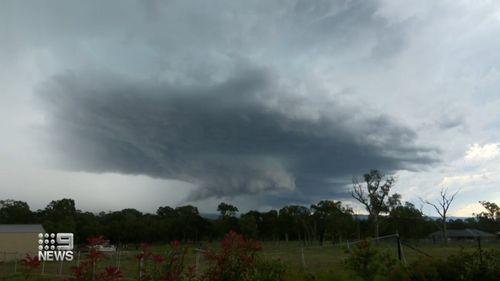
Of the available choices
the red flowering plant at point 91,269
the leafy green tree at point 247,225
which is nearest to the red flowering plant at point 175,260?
the red flowering plant at point 91,269

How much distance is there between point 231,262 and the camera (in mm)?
5730

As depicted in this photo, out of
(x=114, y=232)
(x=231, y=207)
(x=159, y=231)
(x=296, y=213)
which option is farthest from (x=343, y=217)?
(x=114, y=232)

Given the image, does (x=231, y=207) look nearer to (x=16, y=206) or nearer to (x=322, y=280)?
(x=16, y=206)

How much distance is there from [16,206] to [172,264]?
360 feet

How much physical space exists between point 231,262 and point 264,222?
9622 centimetres

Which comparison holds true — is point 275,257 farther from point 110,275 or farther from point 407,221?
point 407,221

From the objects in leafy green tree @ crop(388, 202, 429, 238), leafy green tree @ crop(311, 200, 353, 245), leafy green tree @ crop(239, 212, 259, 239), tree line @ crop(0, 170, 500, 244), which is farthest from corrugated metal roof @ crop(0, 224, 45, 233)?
leafy green tree @ crop(388, 202, 429, 238)

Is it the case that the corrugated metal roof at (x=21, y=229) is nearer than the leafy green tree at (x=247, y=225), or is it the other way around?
the corrugated metal roof at (x=21, y=229)

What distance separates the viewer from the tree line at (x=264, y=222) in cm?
8206

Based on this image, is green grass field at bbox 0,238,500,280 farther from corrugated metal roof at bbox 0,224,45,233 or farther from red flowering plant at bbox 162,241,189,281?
corrugated metal roof at bbox 0,224,45,233

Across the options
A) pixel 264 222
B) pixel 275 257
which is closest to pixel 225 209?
pixel 264 222

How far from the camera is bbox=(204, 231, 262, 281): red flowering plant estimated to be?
5.60 meters

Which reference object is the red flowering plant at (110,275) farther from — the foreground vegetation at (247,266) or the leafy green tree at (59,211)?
the leafy green tree at (59,211)

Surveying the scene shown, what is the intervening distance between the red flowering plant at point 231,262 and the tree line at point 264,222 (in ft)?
233
